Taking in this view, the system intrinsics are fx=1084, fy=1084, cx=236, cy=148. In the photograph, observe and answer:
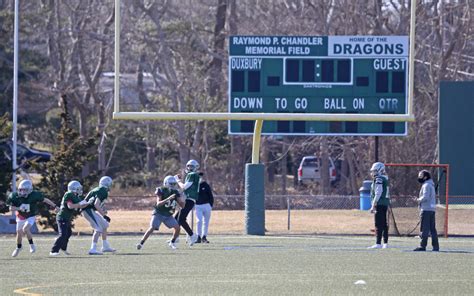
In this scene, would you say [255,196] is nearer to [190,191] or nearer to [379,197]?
[190,191]

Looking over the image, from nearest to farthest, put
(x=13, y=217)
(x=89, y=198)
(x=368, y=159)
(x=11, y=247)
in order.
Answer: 1. (x=89, y=198)
2. (x=11, y=247)
3. (x=13, y=217)
4. (x=368, y=159)

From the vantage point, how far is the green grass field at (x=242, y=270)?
1388 centimetres

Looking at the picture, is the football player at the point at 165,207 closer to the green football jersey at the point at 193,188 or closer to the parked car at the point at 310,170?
the green football jersey at the point at 193,188

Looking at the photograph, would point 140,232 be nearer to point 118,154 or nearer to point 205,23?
point 205,23

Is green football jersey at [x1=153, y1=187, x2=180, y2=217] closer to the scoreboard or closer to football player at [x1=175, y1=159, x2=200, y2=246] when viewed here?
football player at [x1=175, y1=159, x2=200, y2=246]

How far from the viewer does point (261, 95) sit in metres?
25.1

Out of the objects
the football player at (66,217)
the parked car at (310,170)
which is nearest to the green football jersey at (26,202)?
the football player at (66,217)

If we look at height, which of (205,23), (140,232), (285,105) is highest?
(205,23)

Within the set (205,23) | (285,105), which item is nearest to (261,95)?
(285,105)

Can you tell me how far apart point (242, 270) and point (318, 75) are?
31.3 feet

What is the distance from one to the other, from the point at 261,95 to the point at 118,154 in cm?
2676

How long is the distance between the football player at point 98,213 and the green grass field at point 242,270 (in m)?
0.40

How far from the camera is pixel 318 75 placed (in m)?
25.1

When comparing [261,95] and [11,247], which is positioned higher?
[261,95]
